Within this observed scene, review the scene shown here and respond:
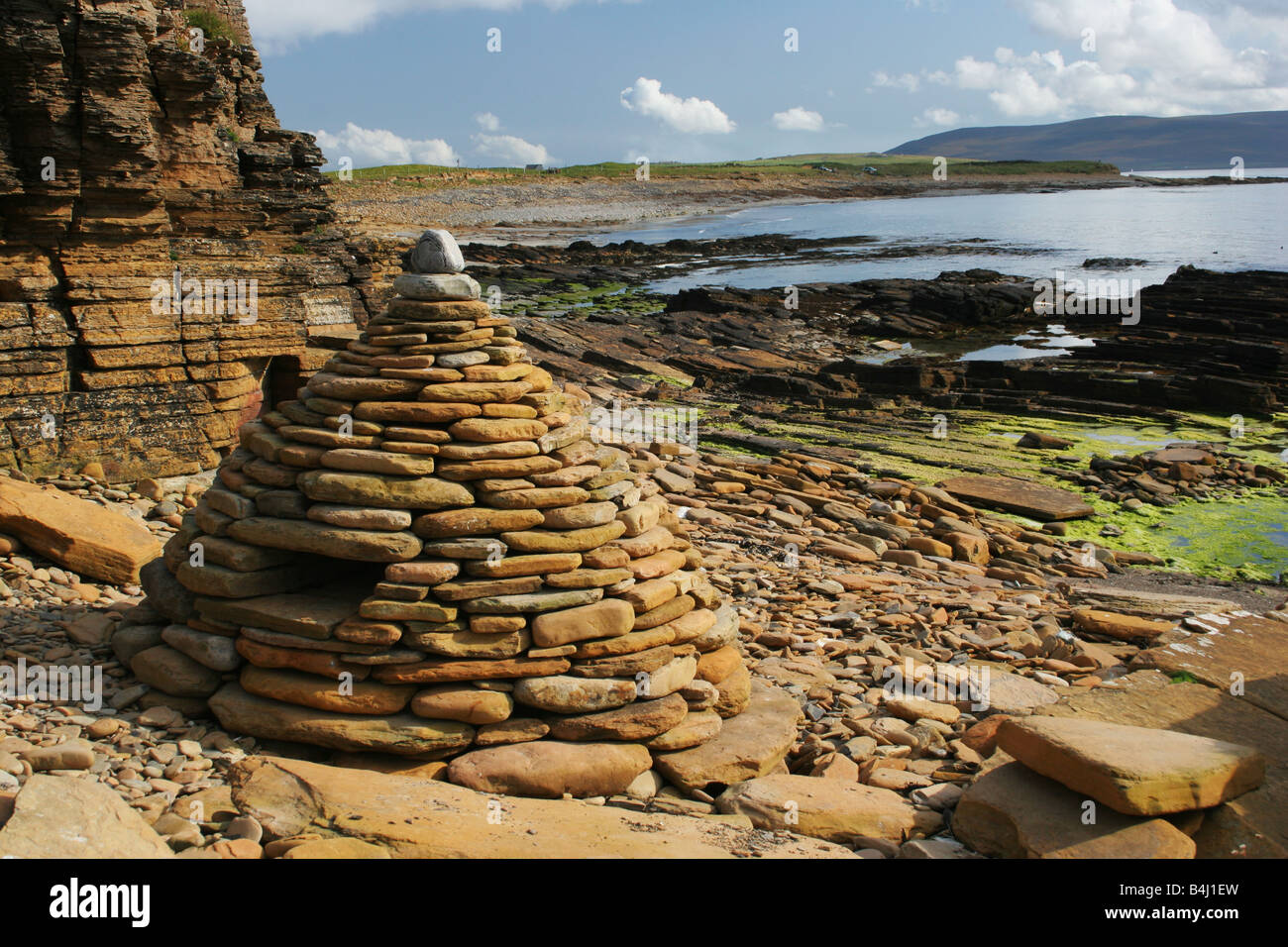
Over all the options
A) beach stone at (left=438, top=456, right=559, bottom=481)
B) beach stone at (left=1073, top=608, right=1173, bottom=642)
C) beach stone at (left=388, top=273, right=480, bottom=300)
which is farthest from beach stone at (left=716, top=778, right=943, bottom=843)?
beach stone at (left=1073, top=608, right=1173, bottom=642)

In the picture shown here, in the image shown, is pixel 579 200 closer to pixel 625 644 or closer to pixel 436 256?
pixel 436 256

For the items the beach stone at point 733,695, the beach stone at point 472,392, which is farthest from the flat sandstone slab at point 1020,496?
the beach stone at point 472,392

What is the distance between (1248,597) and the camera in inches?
401

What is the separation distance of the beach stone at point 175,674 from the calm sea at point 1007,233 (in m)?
36.4

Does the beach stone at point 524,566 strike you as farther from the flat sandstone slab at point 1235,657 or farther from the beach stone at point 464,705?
the flat sandstone slab at point 1235,657

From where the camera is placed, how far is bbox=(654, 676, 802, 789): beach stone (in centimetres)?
530

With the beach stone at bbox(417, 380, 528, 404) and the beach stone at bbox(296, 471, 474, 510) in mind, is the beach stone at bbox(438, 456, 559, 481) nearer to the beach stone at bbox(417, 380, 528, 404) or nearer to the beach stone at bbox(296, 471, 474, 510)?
the beach stone at bbox(296, 471, 474, 510)

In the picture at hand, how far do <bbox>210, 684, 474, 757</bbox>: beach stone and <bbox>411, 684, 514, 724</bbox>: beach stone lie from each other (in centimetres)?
6

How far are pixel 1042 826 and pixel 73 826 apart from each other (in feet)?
13.5

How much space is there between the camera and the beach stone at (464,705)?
16.8 feet

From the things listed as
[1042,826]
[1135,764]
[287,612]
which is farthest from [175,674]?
[1135,764]

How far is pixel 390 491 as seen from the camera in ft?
17.7
